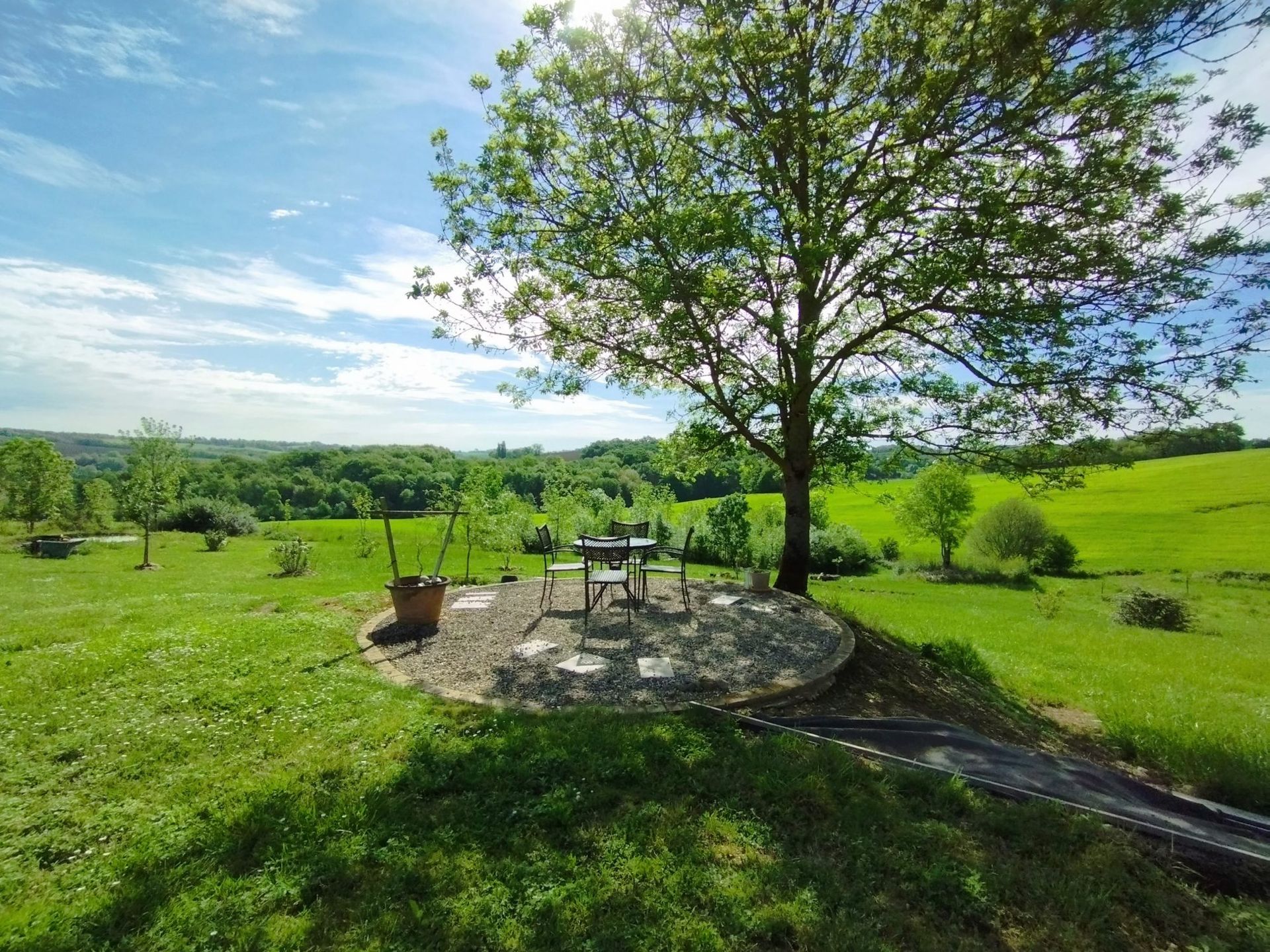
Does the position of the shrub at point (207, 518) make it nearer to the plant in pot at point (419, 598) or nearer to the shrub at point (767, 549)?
the shrub at point (767, 549)

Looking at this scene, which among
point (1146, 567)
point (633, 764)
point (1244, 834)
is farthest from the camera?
point (1146, 567)

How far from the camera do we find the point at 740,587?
A: 9.36m

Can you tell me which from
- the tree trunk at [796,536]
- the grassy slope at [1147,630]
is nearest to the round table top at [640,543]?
the tree trunk at [796,536]

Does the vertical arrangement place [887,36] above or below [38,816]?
above

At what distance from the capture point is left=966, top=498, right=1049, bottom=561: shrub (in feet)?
87.0

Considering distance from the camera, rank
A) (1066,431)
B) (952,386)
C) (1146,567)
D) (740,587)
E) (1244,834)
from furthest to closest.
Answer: (1146,567) → (740,587) → (952,386) → (1066,431) → (1244,834)

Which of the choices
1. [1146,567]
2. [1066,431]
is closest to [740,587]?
[1066,431]

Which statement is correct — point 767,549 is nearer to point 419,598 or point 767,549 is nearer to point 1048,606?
point 1048,606

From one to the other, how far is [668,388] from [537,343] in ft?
7.85

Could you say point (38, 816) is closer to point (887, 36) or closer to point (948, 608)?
point (887, 36)

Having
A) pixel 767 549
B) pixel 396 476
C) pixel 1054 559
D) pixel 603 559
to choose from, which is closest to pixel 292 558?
pixel 603 559

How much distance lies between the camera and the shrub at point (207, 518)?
3056cm

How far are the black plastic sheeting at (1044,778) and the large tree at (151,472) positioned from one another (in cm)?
2070

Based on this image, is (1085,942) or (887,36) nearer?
(1085,942)
